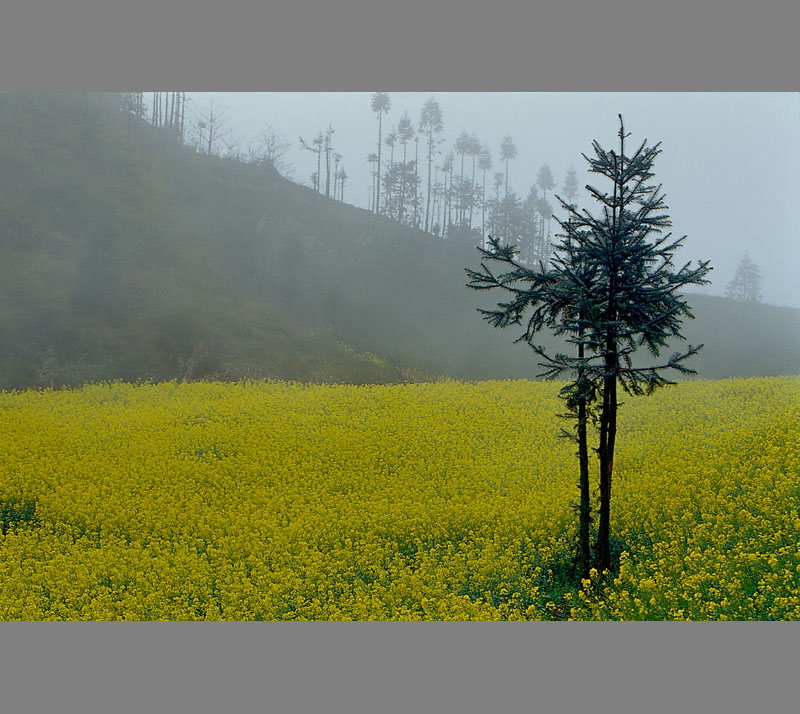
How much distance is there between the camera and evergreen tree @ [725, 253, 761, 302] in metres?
13.0

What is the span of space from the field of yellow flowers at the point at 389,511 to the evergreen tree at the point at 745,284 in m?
3.16

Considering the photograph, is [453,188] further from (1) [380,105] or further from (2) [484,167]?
(1) [380,105]

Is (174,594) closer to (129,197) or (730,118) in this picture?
(730,118)

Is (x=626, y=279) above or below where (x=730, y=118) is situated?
below

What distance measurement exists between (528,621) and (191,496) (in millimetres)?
4591

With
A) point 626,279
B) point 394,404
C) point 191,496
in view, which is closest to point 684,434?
point 626,279

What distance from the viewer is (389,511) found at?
291 inches

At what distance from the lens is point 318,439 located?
31.4ft

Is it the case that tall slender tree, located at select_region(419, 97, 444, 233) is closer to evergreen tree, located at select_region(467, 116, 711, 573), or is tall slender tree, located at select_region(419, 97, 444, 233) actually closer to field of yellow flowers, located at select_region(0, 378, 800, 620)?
field of yellow flowers, located at select_region(0, 378, 800, 620)

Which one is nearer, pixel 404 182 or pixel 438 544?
pixel 438 544

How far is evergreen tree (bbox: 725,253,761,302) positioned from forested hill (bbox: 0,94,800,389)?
1.66ft

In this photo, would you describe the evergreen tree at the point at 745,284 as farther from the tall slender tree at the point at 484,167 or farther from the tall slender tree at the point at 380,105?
the tall slender tree at the point at 380,105

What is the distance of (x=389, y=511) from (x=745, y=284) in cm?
1268

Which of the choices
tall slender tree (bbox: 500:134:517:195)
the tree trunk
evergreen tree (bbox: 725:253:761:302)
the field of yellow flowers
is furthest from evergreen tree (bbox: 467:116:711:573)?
tall slender tree (bbox: 500:134:517:195)
